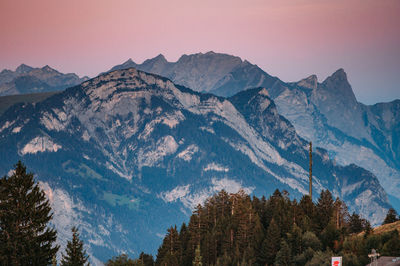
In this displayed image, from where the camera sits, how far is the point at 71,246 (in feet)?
395

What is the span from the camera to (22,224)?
4353 inches

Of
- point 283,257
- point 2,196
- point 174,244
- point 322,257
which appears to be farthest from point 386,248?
point 174,244

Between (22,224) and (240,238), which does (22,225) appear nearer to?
(22,224)

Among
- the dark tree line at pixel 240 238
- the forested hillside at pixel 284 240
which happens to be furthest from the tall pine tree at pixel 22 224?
the forested hillside at pixel 284 240

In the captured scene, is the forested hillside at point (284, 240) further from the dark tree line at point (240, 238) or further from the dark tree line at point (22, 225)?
the dark tree line at point (22, 225)

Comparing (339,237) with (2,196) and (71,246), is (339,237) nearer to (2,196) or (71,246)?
(71,246)

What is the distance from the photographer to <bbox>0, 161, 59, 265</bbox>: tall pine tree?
107312mm

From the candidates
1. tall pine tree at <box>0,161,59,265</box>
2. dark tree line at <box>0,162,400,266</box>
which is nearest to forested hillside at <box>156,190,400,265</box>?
dark tree line at <box>0,162,400,266</box>

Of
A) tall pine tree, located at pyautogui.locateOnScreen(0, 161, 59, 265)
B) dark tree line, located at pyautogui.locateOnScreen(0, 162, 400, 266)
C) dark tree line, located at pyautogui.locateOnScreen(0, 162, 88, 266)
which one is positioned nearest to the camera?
dark tree line, located at pyautogui.locateOnScreen(0, 162, 88, 266)

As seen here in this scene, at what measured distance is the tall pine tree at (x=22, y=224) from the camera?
107312 mm

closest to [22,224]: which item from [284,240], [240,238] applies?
[284,240]

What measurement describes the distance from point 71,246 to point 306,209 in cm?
8106

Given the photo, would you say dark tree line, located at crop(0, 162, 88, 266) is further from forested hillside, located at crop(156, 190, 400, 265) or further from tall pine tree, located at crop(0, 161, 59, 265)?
forested hillside, located at crop(156, 190, 400, 265)

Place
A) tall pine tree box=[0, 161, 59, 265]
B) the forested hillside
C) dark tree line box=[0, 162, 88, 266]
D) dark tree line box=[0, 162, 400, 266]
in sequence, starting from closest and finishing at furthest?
dark tree line box=[0, 162, 88, 266]
tall pine tree box=[0, 161, 59, 265]
dark tree line box=[0, 162, 400, 266]
the forested hillside
